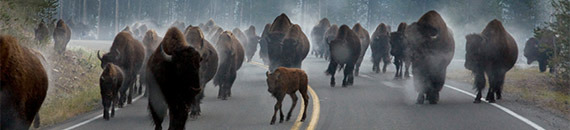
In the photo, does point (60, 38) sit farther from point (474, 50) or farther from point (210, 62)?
point (474, 50)

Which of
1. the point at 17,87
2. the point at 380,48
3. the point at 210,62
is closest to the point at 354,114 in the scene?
the point at 210,62

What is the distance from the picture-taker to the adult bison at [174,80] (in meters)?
7.04

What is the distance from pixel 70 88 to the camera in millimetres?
17797

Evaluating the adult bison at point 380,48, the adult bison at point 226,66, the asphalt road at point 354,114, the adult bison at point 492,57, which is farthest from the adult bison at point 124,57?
the adult bison at point 380,48

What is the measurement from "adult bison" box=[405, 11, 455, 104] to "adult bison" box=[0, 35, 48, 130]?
9.56 m

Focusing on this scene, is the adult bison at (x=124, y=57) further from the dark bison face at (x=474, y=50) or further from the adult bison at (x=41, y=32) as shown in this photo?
the adult bison at (x=41, y=32)

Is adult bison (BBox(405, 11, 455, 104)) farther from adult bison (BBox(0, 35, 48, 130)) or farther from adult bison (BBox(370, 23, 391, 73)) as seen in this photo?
adult bison (BBox(370, 23, 391, 73))

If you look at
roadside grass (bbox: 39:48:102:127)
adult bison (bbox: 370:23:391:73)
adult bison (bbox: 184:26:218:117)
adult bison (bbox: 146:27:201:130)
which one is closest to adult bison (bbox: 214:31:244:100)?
adult bison (bbox: 184:26:218:117)

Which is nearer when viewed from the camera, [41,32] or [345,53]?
[345,53]

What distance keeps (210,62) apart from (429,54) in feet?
16.1

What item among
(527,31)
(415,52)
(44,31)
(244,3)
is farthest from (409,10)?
(415,52)

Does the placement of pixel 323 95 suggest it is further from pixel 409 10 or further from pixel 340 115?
pixel 409 10

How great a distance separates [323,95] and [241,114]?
14.1 ft

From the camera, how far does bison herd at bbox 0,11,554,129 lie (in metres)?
6.12
